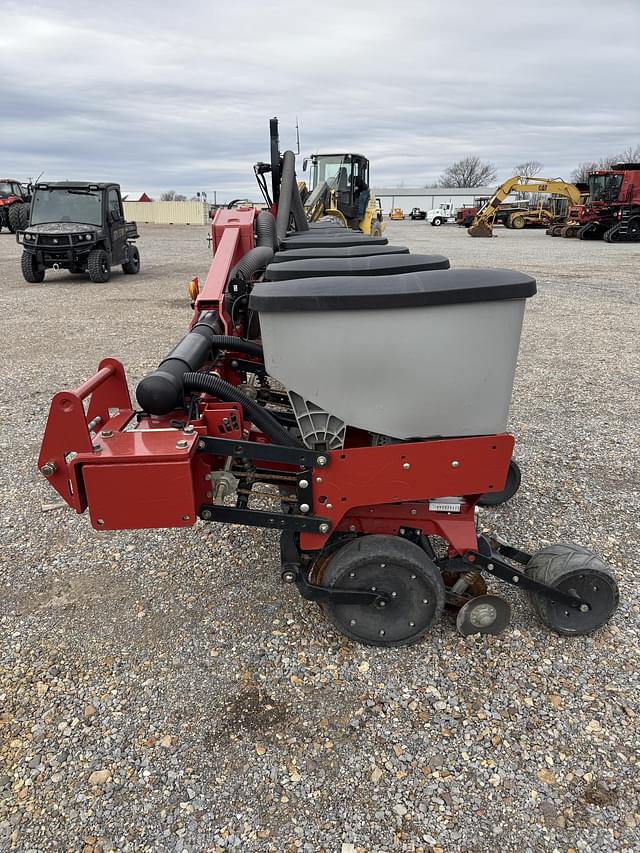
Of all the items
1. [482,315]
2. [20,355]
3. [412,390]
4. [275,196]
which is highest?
[275,196]

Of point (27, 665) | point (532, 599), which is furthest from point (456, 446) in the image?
point (27, 665)

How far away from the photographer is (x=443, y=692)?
6.93ft

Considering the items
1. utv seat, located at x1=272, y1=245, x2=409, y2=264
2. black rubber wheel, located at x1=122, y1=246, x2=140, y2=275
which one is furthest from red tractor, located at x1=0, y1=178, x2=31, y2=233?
utv seat, located at x1=272, y1=245, x2=409, y2=264

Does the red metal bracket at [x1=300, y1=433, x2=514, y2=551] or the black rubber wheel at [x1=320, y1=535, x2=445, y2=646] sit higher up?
the red metal bracket at [x1=300, y1=433, x2=514, y2=551]

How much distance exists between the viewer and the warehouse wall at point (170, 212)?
36500mm

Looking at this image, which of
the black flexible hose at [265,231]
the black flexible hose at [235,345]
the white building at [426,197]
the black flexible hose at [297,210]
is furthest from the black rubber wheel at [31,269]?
the white building at [426,197]

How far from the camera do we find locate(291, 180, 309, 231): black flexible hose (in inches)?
161

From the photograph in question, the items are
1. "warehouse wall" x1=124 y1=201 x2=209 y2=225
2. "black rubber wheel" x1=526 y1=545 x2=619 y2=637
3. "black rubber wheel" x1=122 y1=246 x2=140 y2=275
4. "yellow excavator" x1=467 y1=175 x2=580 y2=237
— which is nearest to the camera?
"black rubber wheel" x1=526 y1=545 x2=619 y2=637

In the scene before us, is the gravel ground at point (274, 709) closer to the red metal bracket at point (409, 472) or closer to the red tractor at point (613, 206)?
the red metal bracket at point (409, 472)

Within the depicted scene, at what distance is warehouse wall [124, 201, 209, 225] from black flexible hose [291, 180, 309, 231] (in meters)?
33.9

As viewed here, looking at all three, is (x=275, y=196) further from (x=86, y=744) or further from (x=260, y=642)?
(x=86, y=744)

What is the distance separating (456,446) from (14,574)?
2093 mm

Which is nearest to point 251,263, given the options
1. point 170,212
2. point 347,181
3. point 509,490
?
point 509,490

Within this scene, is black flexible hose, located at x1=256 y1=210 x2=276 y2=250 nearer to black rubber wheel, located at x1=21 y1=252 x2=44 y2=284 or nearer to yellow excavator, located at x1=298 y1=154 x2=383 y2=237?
black rubber wheel, located at x1=21 y1=252 x2=44 y2=284
